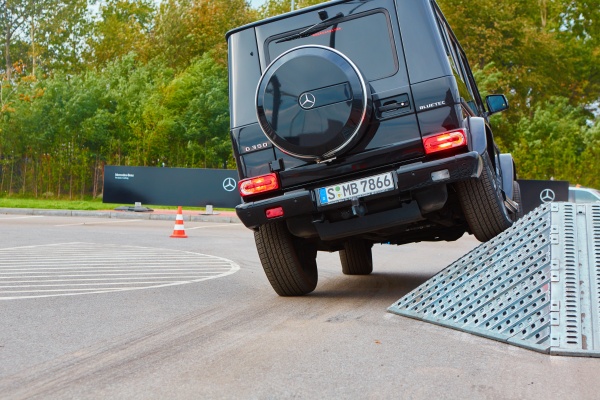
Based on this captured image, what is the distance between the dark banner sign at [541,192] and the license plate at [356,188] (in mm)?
16843

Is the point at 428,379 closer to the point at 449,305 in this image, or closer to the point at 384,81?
the point at 449,305

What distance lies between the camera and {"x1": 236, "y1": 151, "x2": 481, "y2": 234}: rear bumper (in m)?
6.74

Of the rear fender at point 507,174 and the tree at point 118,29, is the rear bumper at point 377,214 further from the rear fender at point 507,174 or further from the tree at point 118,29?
the tree at point 118,29

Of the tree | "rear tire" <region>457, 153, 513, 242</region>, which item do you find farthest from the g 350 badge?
the tree

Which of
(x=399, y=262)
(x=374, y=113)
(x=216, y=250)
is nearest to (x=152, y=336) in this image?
(x=374, y=113)

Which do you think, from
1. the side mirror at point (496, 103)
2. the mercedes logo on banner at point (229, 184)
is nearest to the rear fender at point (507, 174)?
the side mirror at point (496, 103)

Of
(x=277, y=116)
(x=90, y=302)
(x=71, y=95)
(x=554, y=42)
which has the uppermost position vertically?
(x=554, y=42)

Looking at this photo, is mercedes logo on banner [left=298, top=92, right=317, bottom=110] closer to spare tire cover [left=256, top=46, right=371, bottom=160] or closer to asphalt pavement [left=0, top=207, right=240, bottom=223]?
spare tire cover [left=256, top=46, right=371, bottom=160]

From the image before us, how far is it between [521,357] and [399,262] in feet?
24.0

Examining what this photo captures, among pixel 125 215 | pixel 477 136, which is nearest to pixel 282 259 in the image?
pixel 477 136

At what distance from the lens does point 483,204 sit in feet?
23.7

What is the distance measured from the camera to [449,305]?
20.4 feet

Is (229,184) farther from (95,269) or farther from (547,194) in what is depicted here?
(95,269)

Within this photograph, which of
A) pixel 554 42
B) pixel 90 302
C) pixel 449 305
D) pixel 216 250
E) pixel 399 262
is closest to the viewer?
pixel 449 305
